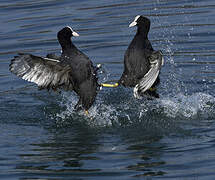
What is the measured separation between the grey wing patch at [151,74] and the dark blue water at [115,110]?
31 centimetres

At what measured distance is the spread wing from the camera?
669 centimetres

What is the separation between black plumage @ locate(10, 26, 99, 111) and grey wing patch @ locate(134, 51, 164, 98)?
0.49m

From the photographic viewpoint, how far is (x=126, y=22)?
10.9 meters

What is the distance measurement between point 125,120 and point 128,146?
865 mm

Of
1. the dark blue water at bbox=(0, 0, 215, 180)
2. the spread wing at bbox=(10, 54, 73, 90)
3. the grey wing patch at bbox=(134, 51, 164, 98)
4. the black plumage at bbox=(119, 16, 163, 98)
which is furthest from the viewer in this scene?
the black plumage at bbox=(119, 16, 163, 98)

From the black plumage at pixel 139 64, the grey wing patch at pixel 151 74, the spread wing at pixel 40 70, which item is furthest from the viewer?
the black plumage at pixel 139 64

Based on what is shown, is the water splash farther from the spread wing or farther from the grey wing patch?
the spread wing

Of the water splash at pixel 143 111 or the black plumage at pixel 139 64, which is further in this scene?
the black plumage at pixel 139 64

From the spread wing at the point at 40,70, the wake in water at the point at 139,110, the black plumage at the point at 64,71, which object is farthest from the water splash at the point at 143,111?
the spread wing at the point at 40,70

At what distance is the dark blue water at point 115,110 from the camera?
5.64 meters

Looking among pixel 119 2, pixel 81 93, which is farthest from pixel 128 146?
pixel 119 2

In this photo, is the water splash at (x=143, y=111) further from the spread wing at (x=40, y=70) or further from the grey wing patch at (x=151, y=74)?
the spread wing at (x=40, y=70)

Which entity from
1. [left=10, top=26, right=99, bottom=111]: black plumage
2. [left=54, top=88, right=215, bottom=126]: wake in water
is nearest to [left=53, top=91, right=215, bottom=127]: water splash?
[left=54, top=88, right=215, bottom=126]: wake in water

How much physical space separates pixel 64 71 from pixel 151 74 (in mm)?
949
